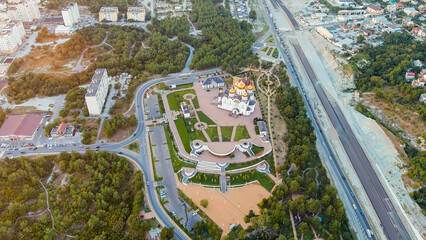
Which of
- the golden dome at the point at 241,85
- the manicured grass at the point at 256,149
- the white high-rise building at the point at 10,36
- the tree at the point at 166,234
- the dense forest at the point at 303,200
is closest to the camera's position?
the tree at the point at 166,234

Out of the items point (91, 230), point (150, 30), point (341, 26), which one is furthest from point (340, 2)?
point (91, 230)

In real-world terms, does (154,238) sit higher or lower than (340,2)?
lower

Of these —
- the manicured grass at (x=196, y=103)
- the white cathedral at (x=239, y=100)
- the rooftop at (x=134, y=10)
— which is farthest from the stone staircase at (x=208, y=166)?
the rooftop at (x=134, y=10)

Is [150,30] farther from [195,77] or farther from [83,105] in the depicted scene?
[83,105]

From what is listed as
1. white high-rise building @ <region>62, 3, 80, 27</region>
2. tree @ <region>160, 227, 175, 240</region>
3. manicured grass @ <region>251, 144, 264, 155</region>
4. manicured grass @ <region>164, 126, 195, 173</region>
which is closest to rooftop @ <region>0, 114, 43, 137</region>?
manicured grass @ <region>164, 126, 195, 173</region>

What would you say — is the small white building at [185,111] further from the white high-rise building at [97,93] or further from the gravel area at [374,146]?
the gravel area at [374,146]
